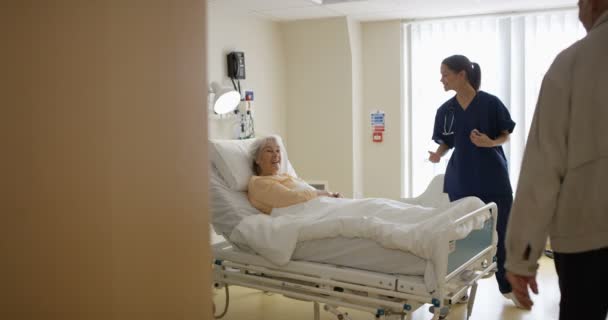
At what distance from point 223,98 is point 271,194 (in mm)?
771

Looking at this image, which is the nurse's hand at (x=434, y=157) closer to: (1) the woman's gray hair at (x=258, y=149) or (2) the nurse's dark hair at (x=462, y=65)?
(2) the nurse's dark hair at (x=462, y=65)

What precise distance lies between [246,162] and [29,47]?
2.22 meters

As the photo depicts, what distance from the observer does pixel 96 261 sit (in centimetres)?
128

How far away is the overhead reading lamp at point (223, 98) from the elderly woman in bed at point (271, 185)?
0.36 meters

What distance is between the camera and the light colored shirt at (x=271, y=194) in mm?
3145

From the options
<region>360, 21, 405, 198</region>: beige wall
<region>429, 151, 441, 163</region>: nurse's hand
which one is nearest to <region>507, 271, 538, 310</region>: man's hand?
<region>429, 151, 441, 163</region>: nurse's hand

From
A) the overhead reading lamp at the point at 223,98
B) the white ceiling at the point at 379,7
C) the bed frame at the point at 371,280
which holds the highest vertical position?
the white ceiling at the point at 379,7

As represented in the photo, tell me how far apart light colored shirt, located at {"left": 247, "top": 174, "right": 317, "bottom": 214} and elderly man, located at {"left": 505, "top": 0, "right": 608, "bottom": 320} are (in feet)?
6.10

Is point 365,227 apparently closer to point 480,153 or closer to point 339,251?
point 339,251

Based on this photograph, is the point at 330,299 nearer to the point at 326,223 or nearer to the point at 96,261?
the point at 326,223

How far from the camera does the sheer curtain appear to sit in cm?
479

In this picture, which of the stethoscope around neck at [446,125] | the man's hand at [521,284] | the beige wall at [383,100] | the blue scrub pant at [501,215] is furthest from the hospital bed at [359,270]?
the beige wall at [383,100]

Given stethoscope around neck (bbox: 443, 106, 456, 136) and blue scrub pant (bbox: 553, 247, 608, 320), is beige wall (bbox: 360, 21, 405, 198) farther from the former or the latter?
blue scrub pant (bbox: 553, 247, 608, 320)

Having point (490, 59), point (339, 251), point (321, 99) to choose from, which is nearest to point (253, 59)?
point (321, 99)
